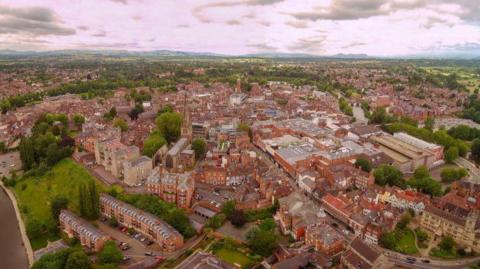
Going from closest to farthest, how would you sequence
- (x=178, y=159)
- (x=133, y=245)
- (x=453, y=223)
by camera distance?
(x=133, y=245) < (x=453, y=223) < (x=178, y=159)

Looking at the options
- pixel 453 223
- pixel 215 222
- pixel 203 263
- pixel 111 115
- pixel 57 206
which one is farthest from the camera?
pixel 111 115

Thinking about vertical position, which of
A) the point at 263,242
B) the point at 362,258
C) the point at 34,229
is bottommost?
the point at 34,229

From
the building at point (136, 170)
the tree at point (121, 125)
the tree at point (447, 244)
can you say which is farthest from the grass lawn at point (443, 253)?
the tree at point (121, 125)

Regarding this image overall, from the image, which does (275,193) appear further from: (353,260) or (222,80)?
(222,80)

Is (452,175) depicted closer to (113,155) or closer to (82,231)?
(113,155)

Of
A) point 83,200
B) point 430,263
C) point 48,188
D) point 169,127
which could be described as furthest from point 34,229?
point 430,263

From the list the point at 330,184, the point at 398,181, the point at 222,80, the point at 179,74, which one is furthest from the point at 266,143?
the point at 179,74

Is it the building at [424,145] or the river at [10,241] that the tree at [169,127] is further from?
the building at [424,145]
